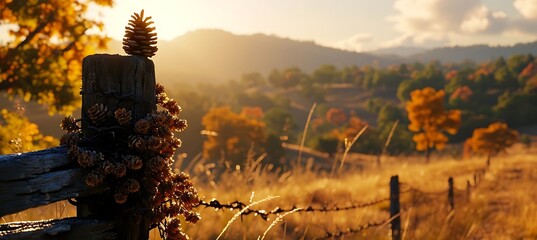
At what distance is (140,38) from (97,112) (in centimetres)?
37

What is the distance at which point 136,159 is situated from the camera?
2025 mm

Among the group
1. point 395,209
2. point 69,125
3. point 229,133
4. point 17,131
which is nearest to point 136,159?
point 69,125

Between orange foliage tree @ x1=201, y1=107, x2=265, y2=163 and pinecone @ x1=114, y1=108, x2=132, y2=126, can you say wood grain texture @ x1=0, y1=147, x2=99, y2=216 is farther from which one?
orange foliage tree @ x1=201, y1=107, x2=265, y2=163

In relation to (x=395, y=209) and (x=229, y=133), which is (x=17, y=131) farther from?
(x=229, y=133)

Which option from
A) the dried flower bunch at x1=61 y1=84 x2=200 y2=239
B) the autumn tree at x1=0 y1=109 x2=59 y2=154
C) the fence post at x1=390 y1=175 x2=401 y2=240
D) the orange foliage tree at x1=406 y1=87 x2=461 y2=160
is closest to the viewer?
the dried flower bunch at x1=61 y1=84 x2=200 y2=239

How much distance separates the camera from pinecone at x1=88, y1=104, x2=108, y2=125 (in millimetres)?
2003

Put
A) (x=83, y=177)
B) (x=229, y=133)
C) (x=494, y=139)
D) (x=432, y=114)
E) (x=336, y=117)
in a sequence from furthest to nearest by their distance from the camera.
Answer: (x=336, y=117) → (x=229, y=133) → (x=494, y=139) → (x=432, y=114) → (x=83, y=177)

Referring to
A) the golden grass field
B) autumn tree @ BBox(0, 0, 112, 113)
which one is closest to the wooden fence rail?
the golden grass field

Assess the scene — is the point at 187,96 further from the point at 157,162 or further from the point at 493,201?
the point at 157,162

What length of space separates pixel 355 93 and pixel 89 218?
11483cm

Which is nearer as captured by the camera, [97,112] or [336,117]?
[97,112]

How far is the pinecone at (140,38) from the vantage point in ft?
7.09

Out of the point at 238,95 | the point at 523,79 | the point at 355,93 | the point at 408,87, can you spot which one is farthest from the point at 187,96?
the point at 523,79

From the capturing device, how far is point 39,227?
179 centimetres
